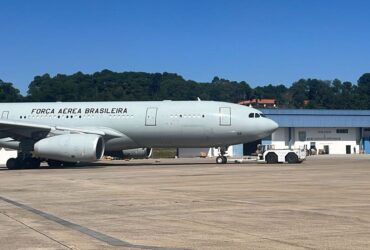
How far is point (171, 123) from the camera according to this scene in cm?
3350

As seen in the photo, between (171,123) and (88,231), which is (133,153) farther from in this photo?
(88,231)

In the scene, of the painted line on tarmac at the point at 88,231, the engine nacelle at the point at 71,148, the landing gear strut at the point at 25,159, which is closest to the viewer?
the painted line on tarmac at the point at 88,231

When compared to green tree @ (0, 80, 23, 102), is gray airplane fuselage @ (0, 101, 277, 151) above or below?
below

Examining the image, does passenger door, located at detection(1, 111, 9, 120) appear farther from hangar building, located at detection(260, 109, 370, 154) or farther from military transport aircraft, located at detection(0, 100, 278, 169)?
hangar building, located at detection(260, 109, 370, 154)

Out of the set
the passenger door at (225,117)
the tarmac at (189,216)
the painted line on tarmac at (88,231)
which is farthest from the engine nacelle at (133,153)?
the painted line on tarmac at (88,231)

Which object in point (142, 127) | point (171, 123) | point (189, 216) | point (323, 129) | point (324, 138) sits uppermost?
point (323, 129)

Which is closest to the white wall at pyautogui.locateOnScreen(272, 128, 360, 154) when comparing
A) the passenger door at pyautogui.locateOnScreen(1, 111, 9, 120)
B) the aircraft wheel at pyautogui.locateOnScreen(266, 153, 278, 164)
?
the aircraft wheel at pyautogui.locateOnScreen(266, 153, 278, 164)

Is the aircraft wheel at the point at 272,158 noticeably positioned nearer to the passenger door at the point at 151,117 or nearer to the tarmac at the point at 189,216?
the passenger door at the point at 151,117

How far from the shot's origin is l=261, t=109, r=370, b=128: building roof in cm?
8106

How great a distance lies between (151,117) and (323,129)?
179 ft

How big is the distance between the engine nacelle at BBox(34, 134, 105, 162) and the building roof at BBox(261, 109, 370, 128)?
5185cm

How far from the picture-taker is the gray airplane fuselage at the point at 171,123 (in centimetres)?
3338

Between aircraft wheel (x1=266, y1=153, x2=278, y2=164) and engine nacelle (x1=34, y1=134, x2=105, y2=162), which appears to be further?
aircraft wheel (x1=266, y1=153, x2=278, y2=164)

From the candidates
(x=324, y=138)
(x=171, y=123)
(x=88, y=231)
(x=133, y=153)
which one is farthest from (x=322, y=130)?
(x=88, y=231)
